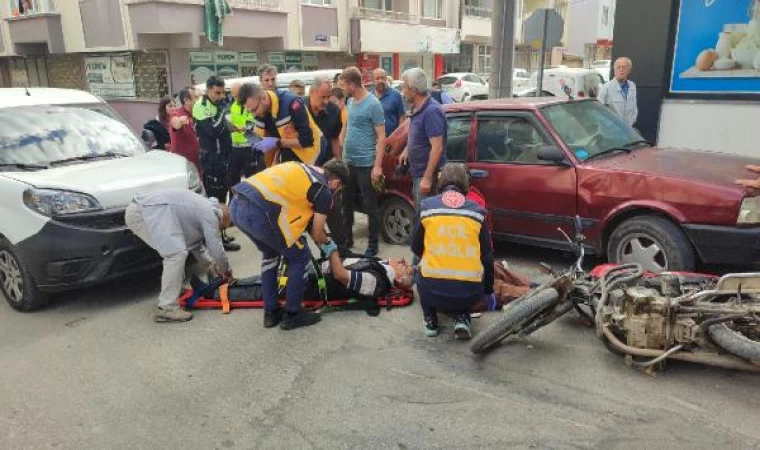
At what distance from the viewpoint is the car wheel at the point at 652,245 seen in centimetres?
448

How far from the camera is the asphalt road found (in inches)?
120

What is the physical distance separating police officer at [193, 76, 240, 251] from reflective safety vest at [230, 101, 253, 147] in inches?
5.4

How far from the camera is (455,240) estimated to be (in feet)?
12.7

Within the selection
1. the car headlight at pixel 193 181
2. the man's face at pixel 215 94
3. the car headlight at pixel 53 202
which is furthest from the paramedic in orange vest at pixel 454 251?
the man's face at pixel 215 94

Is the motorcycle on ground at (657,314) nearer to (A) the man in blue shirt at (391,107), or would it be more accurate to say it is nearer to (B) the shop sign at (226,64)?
(A) the man in blue shirt at (391,107)

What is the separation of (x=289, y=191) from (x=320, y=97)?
8.41 feet

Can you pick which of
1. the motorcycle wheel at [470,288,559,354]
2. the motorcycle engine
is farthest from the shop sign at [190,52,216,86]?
the motorcycle engine

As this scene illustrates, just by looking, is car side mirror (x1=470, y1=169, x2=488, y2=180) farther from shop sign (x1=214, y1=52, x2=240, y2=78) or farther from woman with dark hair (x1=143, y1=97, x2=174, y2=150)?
shop sign (x1=214, y1=52, x2=240, y2=78)

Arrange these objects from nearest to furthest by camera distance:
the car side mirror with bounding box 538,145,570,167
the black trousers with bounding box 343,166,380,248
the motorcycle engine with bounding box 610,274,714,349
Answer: the motorcycle engine with bounding box 610,274,714,349 < the car side mirror with bounding box 538,145,570,167 < the black trousers with bounding box 343,166,380,248

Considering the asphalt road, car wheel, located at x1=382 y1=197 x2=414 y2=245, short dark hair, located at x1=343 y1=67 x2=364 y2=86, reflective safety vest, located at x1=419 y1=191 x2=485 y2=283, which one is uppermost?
short dark hair, located at x1=343 y1=67 x2=364 y2=86

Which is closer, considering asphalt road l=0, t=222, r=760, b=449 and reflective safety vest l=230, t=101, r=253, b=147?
asphalt road l=0, t=222, r=760, b=449

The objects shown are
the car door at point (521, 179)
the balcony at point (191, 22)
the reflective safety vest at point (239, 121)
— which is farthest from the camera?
the balcony at point (191, 22)

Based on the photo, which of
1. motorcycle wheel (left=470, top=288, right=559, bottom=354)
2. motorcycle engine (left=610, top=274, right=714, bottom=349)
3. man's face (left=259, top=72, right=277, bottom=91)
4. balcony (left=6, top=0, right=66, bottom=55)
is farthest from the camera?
balcony (left=6, top=0, right=66, bottom=55)

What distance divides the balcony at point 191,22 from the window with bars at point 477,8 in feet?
59.9
